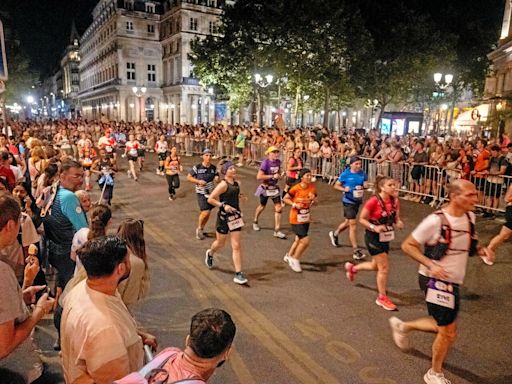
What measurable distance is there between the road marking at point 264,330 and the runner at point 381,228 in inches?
60.2

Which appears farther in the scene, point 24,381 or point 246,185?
point 246,185

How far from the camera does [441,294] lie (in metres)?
4.06

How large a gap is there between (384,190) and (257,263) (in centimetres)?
268

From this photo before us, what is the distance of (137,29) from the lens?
2820 inches

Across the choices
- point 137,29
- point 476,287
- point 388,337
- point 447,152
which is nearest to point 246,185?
point 447,152

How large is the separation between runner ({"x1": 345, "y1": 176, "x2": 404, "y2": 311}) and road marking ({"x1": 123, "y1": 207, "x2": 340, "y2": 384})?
1530 millimetres

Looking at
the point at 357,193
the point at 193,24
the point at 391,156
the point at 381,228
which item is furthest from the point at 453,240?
the point at 193,24

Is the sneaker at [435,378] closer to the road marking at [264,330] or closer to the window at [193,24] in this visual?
the road marking at [264,330]

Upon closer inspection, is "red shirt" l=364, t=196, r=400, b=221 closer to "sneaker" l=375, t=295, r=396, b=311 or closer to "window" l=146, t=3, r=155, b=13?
"sneaker" l=375, t=295, r=396, b=311

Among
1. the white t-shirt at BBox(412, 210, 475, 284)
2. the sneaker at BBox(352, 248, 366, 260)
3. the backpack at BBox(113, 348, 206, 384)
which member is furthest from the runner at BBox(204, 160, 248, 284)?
the backpack at BBox(113, 348, 206, 384)

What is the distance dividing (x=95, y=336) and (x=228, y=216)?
14.8ft

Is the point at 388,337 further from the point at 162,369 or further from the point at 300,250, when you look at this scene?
the point at 162,369

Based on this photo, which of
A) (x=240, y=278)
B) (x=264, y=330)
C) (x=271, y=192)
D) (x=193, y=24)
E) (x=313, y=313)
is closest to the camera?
(x=264, y=330)

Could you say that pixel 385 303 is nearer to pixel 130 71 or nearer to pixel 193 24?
pixel 193 24
